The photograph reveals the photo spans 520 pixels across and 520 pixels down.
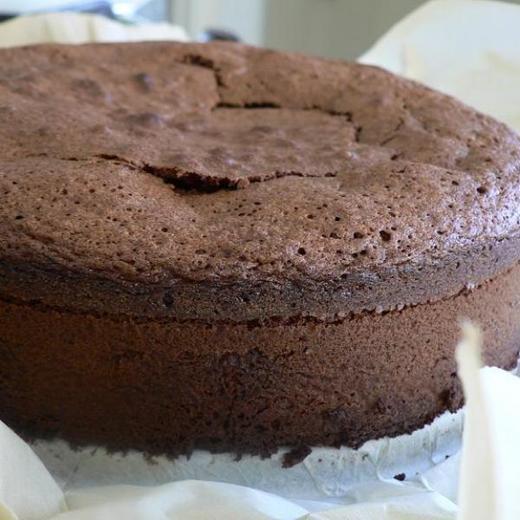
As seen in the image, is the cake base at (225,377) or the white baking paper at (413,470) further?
the cake base at (225,377)

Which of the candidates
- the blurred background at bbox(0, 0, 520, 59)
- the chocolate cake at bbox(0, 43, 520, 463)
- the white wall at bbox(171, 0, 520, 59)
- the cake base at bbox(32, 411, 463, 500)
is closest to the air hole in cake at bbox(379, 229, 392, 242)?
the chocolate cake at bbox(0, 43, 520, 463)

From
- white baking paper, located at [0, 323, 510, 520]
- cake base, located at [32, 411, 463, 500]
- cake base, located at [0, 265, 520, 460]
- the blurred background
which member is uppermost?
the blurred background

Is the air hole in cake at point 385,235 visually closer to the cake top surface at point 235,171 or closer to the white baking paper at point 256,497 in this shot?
the cake top surface at point 235,171

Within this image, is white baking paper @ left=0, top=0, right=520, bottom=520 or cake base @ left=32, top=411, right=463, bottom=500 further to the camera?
cake base @ left=32, top=411, right=463, bottom=500

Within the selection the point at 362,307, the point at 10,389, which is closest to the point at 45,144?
the point at 10,389

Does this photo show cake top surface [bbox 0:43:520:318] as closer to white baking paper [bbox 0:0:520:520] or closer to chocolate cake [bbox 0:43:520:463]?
chocolate cake [bbox 0:43:520:463]

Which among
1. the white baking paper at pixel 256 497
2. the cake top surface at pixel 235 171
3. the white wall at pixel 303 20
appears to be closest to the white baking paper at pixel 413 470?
the white baking paper at pixel 256 497

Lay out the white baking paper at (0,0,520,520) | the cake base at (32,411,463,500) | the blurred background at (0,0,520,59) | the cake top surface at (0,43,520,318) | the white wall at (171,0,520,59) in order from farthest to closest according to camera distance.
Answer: the white wall at (171,0,520,59) < the blurred background at (0,0,520,59) < the cake base at (32,411,463,500) < the cake top surface at (0,43,520,318) < the white baking paper at (0,0,520,520)

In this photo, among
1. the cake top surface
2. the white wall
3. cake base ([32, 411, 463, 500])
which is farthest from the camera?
the white wall

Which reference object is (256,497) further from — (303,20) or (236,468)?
(303,20)
